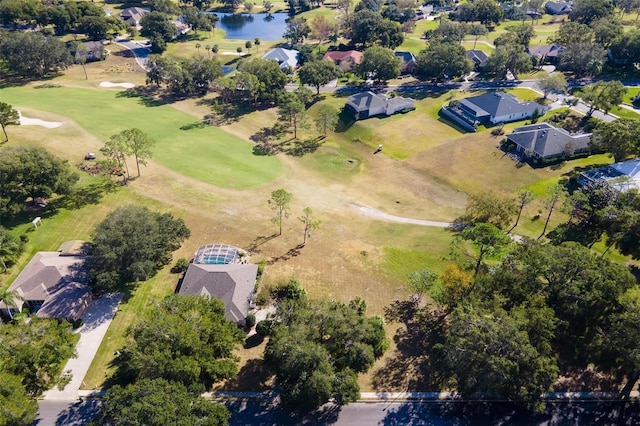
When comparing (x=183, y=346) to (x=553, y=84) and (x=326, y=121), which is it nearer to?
(x=326, y=121)

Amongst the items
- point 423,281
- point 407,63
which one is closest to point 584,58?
point 407,63

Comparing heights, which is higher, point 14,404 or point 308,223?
point 14,404

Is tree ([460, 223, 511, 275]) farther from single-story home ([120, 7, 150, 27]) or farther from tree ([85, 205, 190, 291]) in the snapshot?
single-story home ([120, 7, 150, 27])

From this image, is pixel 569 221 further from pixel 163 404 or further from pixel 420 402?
pixel 163 404

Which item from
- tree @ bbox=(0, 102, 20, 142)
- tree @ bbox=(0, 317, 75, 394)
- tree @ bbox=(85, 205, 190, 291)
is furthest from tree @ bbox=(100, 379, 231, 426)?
tree @ bbox=(0, 102, 20, 142)

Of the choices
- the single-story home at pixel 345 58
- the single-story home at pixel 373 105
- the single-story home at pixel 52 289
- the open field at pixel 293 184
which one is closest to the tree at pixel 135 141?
the open field at pixel 293 184

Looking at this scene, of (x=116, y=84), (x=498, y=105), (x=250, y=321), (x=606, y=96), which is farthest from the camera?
(x=116, y=84)
